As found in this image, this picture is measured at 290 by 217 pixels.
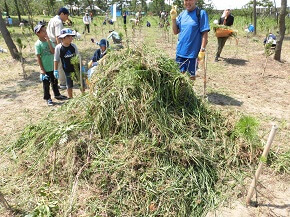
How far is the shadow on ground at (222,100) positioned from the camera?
412 centimetres

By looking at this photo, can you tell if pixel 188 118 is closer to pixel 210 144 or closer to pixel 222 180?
pixel 210 144

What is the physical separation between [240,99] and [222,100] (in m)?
0.37

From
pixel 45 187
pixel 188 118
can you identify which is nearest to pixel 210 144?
pixel 188 118

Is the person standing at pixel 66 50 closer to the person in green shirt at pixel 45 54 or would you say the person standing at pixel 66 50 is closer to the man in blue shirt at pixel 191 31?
the person in green shirt at pixel 45 54

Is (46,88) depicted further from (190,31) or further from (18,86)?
(190,31)

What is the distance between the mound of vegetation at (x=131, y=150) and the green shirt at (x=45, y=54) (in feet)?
4.75

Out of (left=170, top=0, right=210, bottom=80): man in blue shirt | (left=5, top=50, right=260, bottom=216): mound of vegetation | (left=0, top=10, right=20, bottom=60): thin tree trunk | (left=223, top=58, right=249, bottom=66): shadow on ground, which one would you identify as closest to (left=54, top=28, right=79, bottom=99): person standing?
(left=5, top=50, right=260, bottom=216): mound of vegetation

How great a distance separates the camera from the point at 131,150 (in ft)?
7.40

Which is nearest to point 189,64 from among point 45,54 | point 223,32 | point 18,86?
point 45,54

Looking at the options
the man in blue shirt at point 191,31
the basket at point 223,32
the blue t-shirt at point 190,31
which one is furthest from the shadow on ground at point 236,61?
the blue t-shirt at point 190,31

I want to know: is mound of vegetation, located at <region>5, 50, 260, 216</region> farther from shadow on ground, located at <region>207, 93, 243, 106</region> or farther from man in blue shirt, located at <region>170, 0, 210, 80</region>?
shadow on ground, located at <region>207, 93, 243, 106</region>

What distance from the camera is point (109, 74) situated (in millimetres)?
2607

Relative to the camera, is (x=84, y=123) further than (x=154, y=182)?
Yes

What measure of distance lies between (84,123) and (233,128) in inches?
69.1
